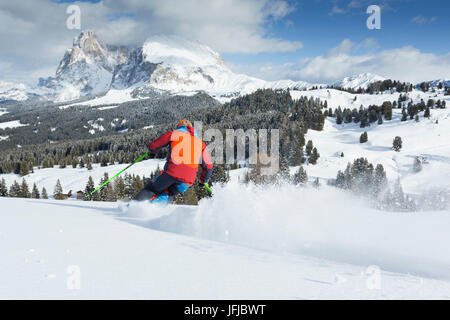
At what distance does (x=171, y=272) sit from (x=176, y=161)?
479 centimetres

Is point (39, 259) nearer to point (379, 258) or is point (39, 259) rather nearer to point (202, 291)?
point (202, 291)

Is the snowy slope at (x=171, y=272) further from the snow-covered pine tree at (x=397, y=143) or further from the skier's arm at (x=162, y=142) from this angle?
the snow-covered pine tree at (x=397, y=143)

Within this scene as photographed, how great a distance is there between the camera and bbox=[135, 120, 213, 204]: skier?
7512 millimetres

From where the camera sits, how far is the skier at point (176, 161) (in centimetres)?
751

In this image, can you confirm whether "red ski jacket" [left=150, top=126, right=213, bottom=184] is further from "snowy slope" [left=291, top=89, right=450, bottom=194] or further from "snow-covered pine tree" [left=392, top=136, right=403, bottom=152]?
"snow-covered pine tree" [left=392, top=136, right=403, bottom=152]

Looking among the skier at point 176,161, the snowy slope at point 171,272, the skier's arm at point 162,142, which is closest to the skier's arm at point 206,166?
the skier at point 176,161

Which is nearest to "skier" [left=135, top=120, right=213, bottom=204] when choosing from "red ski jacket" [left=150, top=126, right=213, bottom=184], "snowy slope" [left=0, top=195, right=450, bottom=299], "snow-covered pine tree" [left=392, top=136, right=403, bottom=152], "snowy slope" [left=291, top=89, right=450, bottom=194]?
"red ski jacket" [left=150, top=126, right=213, bottom=184]

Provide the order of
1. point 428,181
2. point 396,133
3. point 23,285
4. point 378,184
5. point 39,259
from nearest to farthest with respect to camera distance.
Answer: point 23,285
point 39,259
point 378,184
point 428,181
point 396,133

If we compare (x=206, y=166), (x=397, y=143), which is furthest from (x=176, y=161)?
(x=397, y=143)

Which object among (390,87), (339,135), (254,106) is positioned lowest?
(339,135)

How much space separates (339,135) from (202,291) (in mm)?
102340

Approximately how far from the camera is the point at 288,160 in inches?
3034

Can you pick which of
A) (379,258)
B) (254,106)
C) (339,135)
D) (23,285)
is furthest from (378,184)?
Result: (254,106)

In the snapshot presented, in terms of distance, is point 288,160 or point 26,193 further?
point 288,160
